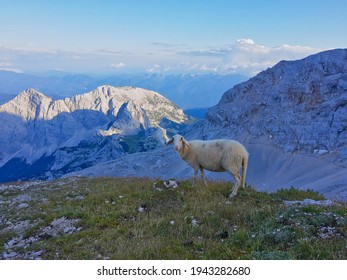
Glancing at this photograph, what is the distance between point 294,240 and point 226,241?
70.4 inches

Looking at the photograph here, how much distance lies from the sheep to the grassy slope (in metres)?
1.14

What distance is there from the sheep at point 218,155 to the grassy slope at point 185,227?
114 centimetres

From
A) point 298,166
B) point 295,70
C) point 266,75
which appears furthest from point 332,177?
point 266,75

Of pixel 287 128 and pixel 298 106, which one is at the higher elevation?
pixel 298 106

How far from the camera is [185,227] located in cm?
1095

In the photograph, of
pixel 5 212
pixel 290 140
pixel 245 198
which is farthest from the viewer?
pixel 290 140

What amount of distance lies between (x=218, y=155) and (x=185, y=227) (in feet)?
22.0

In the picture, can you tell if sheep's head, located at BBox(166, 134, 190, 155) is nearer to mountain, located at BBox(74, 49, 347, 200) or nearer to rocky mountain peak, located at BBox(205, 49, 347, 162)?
mountain, located at BBox(74, 49, 347, 200)

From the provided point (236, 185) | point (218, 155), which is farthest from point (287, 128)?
point (236, 185)

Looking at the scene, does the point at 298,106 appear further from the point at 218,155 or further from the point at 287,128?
the point at 218,155

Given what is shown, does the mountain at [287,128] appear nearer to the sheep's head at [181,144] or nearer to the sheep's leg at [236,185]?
the sheep's head at [181,144]
